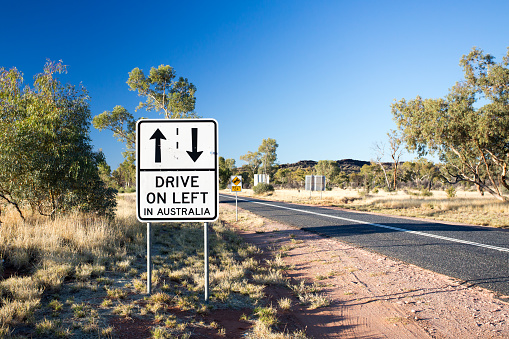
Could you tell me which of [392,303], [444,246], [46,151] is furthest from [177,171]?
[444,246]

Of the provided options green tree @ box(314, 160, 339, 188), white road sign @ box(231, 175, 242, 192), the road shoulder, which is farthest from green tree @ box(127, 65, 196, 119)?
green tree @ box(314, 160, 339, 188)

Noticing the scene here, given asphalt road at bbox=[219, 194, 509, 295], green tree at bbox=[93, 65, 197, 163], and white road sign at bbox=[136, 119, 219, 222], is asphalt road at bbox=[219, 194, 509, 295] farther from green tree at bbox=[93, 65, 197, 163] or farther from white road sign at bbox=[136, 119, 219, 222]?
green tree at bbox=[93, 65, 197, 163]

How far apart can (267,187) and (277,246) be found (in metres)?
45.6

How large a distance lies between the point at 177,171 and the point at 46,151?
258 inches

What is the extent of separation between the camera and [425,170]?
64.9m

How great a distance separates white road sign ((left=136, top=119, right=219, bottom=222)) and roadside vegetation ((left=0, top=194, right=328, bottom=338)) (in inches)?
52.3

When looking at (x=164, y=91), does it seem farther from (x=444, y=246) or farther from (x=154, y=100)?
(x=444, y=246)

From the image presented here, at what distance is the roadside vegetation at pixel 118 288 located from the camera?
11.7 ft

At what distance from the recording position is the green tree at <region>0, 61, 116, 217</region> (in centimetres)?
790

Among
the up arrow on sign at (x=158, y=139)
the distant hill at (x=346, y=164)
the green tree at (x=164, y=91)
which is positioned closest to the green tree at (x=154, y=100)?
the green tree at (x=164, y=91)

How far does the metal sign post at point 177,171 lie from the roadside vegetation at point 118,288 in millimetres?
1129

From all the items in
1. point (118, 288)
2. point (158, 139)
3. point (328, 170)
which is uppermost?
point (328, 170)

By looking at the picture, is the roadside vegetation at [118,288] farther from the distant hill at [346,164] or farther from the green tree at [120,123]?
the distant hill at [346,164]

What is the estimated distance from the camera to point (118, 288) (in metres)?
4.76
